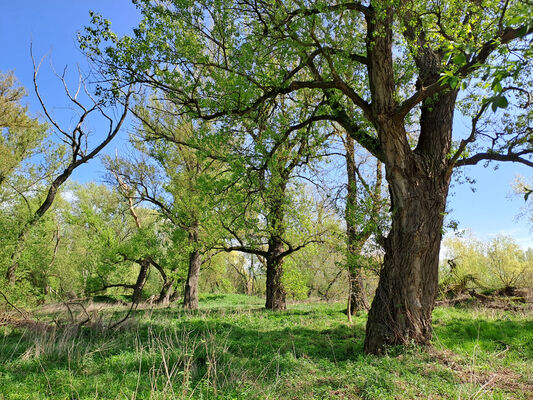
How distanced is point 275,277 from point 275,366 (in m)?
7.91

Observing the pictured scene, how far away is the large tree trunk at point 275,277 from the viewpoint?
13352 millimetres

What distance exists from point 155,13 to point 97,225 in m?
15.8

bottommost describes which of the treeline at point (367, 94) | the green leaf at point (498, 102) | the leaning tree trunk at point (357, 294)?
the leaning tree trunk at point (357, 294)

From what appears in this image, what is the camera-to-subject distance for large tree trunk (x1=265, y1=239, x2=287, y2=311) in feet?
43.8

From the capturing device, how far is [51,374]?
17.3ft

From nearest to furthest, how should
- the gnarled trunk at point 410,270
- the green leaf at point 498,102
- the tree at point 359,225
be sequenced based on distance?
the green leaf at point 498,102 → the gnarled trunk at point 410,270 → the tree at point 359,225

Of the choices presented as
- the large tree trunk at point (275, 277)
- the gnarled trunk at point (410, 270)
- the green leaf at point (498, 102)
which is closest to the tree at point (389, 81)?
the gnarled trunk at point (410, 270)

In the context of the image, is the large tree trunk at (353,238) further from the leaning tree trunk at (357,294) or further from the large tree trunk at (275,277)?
the large tree trunk at (275,277)

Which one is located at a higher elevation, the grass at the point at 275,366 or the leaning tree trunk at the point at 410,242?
the leaning tree trunk at the point at 410,242

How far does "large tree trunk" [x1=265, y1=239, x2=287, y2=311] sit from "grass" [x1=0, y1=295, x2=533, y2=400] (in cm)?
461

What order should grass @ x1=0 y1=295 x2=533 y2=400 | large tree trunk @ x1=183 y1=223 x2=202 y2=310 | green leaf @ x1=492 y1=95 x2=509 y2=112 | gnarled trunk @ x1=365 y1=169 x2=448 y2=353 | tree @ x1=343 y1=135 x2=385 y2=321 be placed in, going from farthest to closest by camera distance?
1. large tree trunk @ x1=183 y1=223 x2=202 y2=310
2. tree @ x1=343 y1=135 x2=385 y2=321
3. gnarled trunk @ x1=365 y1=169 x2=448 y2=353
4. grass @ x1=0 y1=295 x2=533 y2=400
5. green leaf @ x1=492 y1=95 x2=509 y2=112

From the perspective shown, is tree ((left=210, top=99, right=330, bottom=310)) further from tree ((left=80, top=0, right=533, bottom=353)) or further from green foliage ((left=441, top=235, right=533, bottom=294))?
green foliage ((left=441, top=235, right=533, bottom=294))

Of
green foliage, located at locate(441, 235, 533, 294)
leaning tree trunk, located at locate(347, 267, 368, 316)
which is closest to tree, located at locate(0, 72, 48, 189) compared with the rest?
leaning tree trunk, located at locate(347, 267, 368, 316)

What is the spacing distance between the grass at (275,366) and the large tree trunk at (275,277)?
15.1 ft
